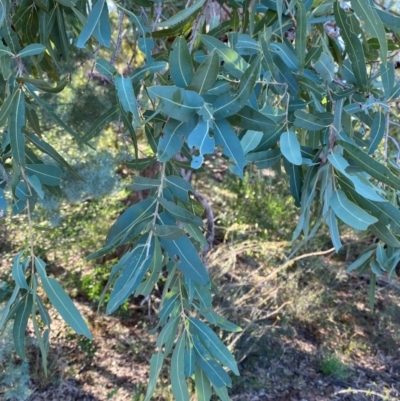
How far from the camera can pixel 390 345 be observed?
2.35 metres

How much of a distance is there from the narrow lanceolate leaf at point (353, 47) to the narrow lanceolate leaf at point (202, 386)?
483 millimetres

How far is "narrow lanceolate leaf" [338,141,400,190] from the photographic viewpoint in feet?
1.34

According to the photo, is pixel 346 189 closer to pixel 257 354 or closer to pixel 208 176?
pixel 257 354

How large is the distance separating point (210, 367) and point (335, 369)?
5.90 ft

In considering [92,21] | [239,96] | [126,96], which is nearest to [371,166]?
[239,96]

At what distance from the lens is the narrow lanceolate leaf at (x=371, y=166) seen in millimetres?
407

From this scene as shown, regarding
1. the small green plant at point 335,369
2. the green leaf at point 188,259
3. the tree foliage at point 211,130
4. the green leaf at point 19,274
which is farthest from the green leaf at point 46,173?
the small green plant at point 335,369

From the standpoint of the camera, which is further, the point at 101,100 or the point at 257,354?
the point at 257,354

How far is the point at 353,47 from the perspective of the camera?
1.52ft

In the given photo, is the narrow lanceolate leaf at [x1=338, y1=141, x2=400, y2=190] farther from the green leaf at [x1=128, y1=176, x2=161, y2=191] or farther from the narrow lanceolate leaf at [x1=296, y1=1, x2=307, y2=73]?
the green leaf at [x1=128, y1=176, x2=161, y2=191]

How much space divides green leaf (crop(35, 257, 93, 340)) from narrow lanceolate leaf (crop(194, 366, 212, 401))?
25 cm

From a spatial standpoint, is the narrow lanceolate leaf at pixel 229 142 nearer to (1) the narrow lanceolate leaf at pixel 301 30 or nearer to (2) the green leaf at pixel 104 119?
(1) the narrow lanceolate leaf at pixel 301 30

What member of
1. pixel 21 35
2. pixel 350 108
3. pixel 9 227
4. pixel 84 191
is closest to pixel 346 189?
pixel 350 108

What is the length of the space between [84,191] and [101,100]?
0.41 meters
